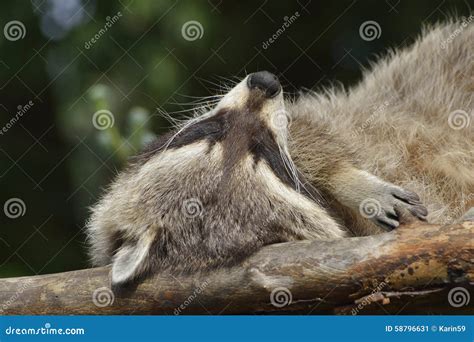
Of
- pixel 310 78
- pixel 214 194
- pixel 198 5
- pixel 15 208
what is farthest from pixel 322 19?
pixel 214 194

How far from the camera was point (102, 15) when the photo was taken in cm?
556

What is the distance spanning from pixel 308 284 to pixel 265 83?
113cm

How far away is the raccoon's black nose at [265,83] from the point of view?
12.5 feet

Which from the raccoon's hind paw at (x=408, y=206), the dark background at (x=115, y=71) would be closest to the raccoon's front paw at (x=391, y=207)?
the raccoon's hind paw at (x=408, y=206)

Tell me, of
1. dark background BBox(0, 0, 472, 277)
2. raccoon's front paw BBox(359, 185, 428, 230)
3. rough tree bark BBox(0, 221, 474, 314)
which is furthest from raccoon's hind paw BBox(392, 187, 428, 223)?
dark background BBox(0, 0, 472, 277)

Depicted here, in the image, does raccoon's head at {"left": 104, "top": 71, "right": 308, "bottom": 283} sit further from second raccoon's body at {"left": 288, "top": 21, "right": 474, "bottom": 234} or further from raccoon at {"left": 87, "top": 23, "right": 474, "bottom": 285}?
second raccoon's body at {"left": 288, "top": 21, "right": 474, "bottom": 234}

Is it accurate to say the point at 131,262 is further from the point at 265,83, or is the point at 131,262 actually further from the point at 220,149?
the point at 265,83

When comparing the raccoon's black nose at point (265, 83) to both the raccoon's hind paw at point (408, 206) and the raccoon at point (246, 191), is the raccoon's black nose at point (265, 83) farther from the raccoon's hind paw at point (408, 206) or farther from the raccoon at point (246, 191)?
the raccoon's hind paw at point (408, 206)

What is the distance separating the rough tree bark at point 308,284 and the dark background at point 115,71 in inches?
52.1

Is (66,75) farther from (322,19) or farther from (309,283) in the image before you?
(309,283)

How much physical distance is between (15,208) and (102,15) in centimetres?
167

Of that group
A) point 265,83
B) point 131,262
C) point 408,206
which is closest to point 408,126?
point 265,83

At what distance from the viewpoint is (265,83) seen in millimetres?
3826

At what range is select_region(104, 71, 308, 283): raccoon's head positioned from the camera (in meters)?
3.64
